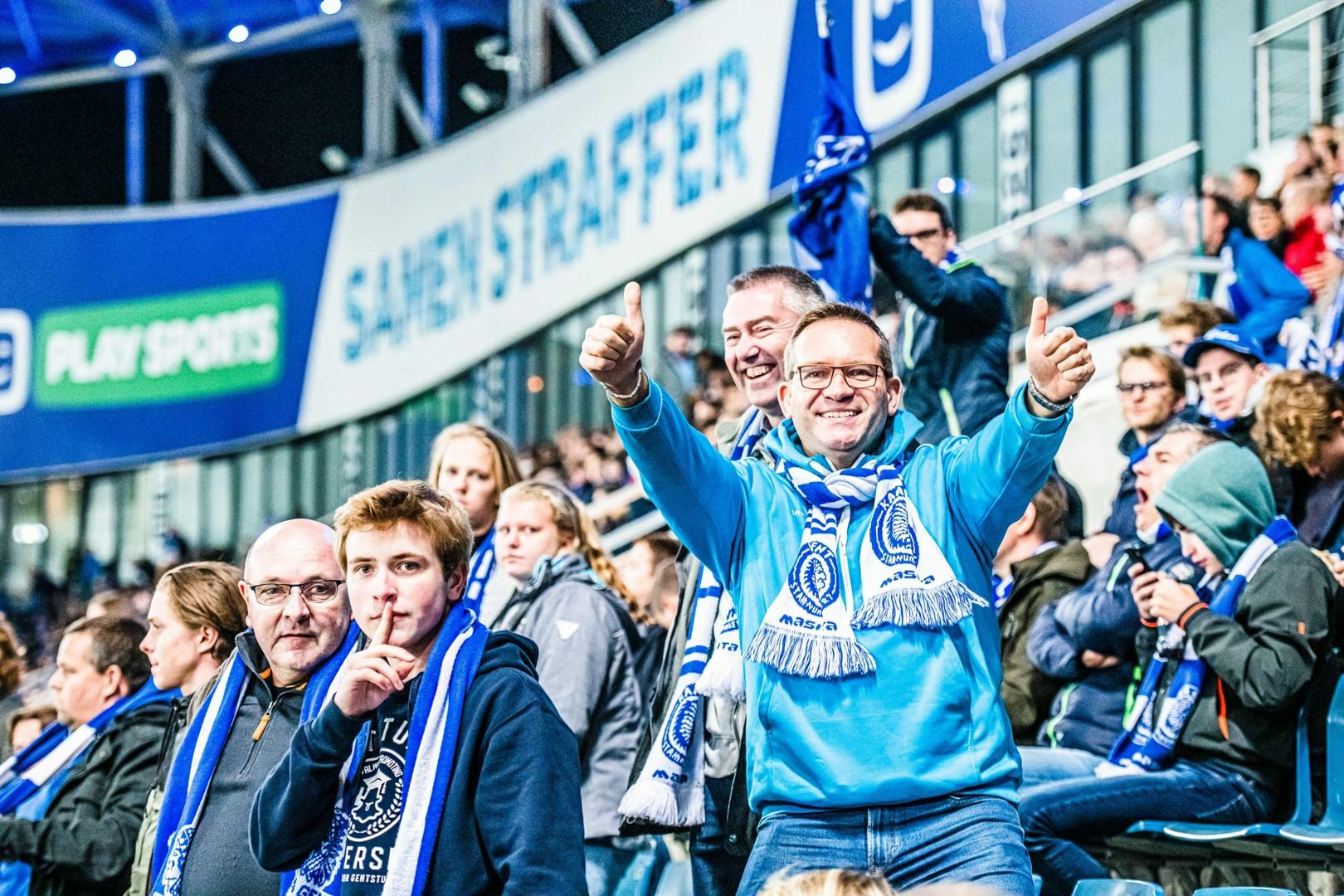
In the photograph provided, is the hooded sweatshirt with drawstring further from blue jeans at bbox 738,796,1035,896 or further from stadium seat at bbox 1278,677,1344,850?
blue jeans at bbox 738,796,1035,896

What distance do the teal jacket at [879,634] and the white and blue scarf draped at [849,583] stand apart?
0.03 meters

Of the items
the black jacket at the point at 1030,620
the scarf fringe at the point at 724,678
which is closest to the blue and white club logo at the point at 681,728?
the scarf fringe at the point at 724,678

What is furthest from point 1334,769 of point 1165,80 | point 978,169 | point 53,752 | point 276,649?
point 978,169

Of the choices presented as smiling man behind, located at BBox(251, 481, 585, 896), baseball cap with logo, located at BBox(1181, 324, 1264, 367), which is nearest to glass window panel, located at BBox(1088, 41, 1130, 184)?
baseball cap with logo, located at BBox(1181, 324, 1264, 367)

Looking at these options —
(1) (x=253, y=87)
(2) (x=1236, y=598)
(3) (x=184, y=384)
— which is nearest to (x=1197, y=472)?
(2) (x=1236, y=598)

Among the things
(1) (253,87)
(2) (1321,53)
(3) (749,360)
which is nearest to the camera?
(3) (749,360)

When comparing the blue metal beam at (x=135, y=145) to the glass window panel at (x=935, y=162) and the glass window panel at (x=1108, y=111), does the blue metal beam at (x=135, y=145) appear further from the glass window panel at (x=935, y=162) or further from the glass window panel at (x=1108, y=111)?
the glass window panel at (x=1108, y=111)

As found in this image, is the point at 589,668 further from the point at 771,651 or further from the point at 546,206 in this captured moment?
the point at 546,206

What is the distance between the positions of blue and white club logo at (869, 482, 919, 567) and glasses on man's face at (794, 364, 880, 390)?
0.63 feet

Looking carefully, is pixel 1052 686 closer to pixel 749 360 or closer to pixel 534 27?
pixel 749 360

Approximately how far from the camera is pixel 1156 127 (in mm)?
10039

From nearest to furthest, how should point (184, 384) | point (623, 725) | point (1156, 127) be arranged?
point (623, 725), point (1156, 127), point (184, 384)

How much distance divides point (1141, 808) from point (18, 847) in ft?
9.26

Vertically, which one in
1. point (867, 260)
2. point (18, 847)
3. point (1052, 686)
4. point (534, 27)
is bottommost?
point (18, 847)
